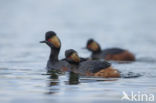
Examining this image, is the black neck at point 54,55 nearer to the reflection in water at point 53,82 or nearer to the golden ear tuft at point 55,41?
the golden ear tuft at point 55,41

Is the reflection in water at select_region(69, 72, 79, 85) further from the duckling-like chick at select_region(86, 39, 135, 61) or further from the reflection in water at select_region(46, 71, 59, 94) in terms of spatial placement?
the duckling-like chick at select_region(86, 39, 135, 61)

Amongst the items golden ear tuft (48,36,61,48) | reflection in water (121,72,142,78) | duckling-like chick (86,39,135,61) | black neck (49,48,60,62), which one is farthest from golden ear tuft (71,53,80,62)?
duckling-like chick (86,39,135,61)

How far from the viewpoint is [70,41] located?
35.7m

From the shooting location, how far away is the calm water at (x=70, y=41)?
55.1 ft

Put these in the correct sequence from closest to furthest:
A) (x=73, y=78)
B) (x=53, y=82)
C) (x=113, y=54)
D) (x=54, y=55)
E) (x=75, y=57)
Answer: (x=53, y=82) < (x=73, y=78) < (x=75, y=57) < (x=54, y=55) < (x=113, y=54)

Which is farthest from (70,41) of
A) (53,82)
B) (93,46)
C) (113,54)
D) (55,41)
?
(53,82)

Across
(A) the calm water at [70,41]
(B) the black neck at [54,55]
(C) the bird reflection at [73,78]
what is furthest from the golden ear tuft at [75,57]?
(B) the black neck at [54,55]

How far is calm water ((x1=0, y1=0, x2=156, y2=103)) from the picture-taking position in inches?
661

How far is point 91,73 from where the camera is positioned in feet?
67.5

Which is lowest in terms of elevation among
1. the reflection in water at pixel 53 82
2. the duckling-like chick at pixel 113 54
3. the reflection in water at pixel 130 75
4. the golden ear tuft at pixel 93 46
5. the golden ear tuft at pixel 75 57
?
the reflection in water at pixel 53 82

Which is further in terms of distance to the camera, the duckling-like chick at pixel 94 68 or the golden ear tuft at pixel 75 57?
the golden ear tuft at pixel 75 57

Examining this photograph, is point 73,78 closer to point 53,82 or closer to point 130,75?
point 53,82

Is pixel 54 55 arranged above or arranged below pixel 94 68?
above

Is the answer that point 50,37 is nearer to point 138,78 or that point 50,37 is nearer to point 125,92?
point 138,78
